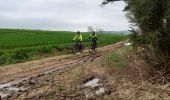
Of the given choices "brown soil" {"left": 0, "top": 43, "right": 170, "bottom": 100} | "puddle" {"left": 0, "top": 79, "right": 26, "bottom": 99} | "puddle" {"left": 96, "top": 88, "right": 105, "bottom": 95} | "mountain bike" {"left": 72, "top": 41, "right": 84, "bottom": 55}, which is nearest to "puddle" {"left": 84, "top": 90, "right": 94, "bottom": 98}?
"brown soil" {"left": 0, "top": 43, "right": 170, "bottom": 100}

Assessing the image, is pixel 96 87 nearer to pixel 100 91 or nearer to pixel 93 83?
pixel 100 91

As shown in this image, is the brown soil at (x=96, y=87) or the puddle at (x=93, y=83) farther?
the puddle at (x=93, y=83)

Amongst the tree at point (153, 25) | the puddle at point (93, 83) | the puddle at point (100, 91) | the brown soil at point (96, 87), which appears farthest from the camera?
the puddle at point (93, 83)

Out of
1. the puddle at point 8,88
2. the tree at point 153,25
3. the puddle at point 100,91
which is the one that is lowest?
the puddle at point 8,88

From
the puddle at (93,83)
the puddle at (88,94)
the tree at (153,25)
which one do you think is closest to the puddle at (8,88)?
the puddle at (93,83)

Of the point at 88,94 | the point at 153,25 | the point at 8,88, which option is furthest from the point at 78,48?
the point at 88,94

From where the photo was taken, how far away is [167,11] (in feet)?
55.9

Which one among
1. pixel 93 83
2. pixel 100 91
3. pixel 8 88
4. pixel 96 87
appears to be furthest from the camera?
pixel 8 88

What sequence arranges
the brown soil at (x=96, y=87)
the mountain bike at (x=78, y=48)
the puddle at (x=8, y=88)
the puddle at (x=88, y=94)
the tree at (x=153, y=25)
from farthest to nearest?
the mountain bike at (x=78, y=48) < the puddle at (x=8, y=88) < the tree at (x=153, y=25) < the puddle at (x=88, y=94) < the brown soil at (x=96, y=87)

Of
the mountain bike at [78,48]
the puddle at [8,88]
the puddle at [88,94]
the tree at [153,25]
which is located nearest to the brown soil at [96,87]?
the puddle at [88,94]

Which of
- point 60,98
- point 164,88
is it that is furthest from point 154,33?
point 60,98

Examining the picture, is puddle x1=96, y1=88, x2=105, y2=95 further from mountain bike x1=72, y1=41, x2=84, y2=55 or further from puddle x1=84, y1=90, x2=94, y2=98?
mountain bike x1=72, y1=41, x2=84, y2=55

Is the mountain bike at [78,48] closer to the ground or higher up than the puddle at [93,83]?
closer to the ground

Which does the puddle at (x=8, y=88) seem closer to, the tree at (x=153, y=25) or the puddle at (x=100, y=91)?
the puddle at (x=100, y=91)
